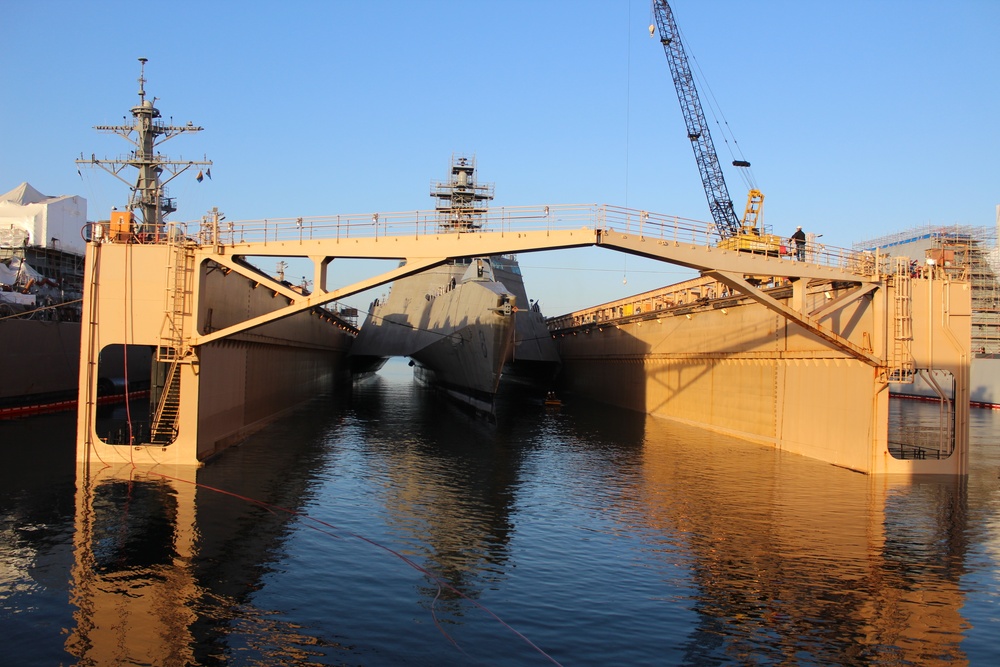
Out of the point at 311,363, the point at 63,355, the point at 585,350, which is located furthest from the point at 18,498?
the point at 585,350

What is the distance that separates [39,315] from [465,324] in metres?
23.7

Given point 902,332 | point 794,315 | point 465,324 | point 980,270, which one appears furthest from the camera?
point 980,270

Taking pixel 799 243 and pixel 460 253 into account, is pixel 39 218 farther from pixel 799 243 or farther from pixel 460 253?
pixel 799 243

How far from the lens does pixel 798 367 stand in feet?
92.4

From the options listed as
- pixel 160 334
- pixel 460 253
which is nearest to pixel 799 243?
pixel 460 253

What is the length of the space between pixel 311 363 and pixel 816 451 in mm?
34046

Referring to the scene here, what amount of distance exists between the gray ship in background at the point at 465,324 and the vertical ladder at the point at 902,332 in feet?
47.2

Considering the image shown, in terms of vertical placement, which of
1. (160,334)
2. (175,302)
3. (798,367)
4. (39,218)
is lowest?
(798,367)

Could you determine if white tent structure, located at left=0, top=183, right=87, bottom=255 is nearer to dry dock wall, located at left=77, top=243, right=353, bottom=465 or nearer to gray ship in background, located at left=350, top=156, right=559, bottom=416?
gray ship in background, located at left=350, top=156, right=559, bottom=416

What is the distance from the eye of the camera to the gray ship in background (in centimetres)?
3728

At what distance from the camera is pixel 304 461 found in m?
25.6

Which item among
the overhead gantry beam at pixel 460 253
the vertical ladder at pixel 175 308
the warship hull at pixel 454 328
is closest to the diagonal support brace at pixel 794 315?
the overhead gantry beam at pixel 460 253

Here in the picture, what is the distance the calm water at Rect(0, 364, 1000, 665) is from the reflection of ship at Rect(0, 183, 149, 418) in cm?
1096

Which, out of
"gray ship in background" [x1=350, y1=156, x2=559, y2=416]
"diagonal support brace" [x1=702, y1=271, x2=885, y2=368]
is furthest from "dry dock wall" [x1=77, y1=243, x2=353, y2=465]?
"diagonal support brace" [x1=702, y1=271, x2=885, y2=368]
